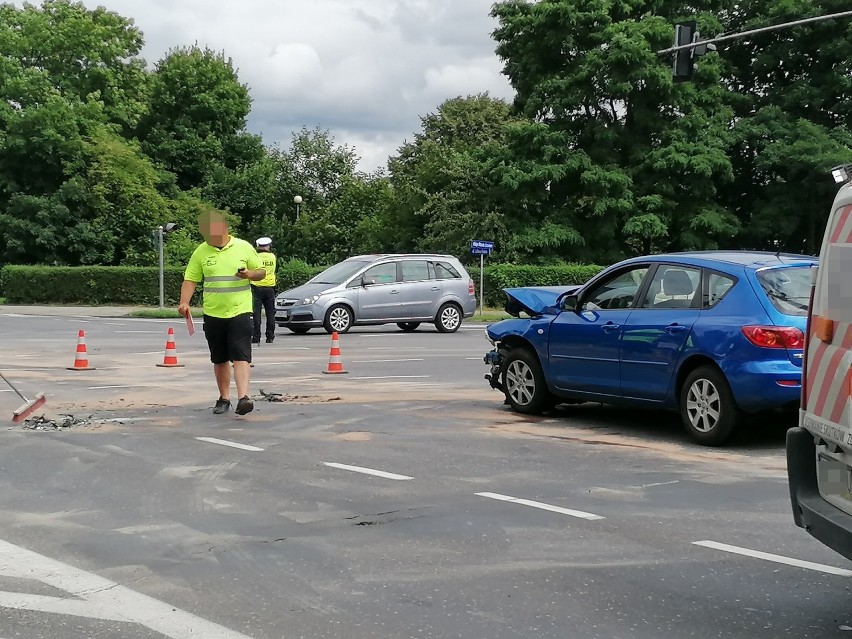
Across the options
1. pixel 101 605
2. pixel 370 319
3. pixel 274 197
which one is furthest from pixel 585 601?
pixel 274 197

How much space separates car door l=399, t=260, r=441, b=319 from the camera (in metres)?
25.4

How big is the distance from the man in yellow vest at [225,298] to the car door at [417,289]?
47.6ft

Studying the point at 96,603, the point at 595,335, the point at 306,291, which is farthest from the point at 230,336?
the point at 306,291

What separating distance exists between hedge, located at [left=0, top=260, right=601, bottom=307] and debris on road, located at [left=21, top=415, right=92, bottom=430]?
95.6 feet

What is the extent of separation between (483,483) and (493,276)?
32305 mm

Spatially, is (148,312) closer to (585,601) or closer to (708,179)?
(708,179)

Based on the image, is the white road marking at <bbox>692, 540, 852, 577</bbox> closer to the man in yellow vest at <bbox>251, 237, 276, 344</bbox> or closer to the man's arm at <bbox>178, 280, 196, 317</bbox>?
the man's arm at <bbox>178, 280, 196, 317</bbox>

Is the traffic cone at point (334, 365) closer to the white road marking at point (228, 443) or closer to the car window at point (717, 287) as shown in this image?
the white road marking at point (228, 443)

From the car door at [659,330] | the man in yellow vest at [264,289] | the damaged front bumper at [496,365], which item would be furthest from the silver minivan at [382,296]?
the car door at [659,330]

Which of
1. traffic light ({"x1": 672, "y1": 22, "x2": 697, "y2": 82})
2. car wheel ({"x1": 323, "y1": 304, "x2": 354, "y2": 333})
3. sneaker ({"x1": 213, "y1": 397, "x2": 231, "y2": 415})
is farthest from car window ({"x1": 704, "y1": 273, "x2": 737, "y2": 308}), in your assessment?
car wheel ({"x1": 323, "y1": 304, "x2": 354, "y2": 333})

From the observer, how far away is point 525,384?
1091 centimetres

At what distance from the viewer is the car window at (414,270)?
84.0 ft

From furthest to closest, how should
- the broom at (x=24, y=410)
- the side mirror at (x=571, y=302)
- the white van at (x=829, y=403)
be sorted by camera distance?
the side mirror at (x=571, y=302), the broom at (x=24, y=410), the white van at (x=829, y=403)

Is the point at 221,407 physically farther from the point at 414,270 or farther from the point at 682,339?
the point at 414,270
